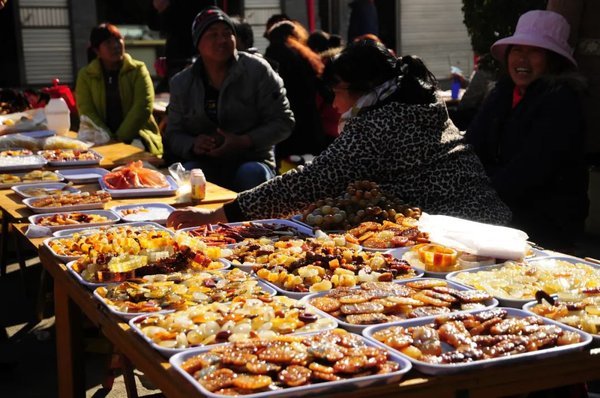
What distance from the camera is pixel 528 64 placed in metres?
4.16

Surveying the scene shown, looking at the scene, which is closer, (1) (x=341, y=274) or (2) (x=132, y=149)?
(1) (x=341, y=274)

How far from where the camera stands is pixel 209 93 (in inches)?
211

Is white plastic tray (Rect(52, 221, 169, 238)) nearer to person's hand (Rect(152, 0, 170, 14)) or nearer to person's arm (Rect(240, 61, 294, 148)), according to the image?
person's arm (Rect(240, 61, 294, 148))

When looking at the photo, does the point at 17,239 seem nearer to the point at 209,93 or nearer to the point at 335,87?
the point at 209,93

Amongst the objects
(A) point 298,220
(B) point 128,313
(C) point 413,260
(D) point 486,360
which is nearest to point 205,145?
(A) point 298,220

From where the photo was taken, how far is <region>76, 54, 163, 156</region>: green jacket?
6.77 meters

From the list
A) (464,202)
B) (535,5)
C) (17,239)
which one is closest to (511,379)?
(464,202)

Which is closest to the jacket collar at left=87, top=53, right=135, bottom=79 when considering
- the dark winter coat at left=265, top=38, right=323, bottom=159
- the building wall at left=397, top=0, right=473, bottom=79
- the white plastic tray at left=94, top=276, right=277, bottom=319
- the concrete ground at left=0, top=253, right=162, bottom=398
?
the dark winter coat at left=265, top=38, right=323, bottom=159

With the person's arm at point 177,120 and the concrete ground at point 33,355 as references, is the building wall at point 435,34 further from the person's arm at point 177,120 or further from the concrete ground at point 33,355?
the concrete ground at point 33,355

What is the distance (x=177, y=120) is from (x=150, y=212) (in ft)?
5.95

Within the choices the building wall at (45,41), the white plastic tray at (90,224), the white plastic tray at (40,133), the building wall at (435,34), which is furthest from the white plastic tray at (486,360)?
the building wall at (435,34)

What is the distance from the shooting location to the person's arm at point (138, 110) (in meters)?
6.67

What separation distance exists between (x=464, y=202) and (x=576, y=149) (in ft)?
2.63

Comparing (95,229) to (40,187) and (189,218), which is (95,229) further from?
(40,187)
